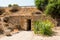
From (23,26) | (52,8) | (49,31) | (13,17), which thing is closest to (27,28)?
(23,26)

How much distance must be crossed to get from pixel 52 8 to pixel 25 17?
16.0ft

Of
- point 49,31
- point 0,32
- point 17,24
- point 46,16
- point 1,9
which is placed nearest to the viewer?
point 49,31

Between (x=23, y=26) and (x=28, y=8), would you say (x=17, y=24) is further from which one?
(x=28, y=8)

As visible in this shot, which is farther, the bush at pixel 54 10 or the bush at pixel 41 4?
the bush at pixel 41 4

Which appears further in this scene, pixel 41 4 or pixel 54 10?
Answer: pixel 41 4

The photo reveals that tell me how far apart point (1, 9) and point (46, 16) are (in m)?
12.9

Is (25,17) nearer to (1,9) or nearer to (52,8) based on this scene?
(52,8)

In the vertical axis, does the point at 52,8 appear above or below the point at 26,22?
above

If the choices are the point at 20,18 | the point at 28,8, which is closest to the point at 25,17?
the point at 20,18

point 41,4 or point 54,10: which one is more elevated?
point 41,4

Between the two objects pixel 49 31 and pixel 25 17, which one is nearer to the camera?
pixel 49 31

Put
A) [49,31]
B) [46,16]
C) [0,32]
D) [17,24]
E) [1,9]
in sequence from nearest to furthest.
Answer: [49,31]
[0,32]
[46,16]
[17,24]
[1,9]

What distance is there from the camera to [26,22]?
99.2 ft

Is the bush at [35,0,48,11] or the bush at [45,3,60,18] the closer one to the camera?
the bush at [45,3,60,18]
